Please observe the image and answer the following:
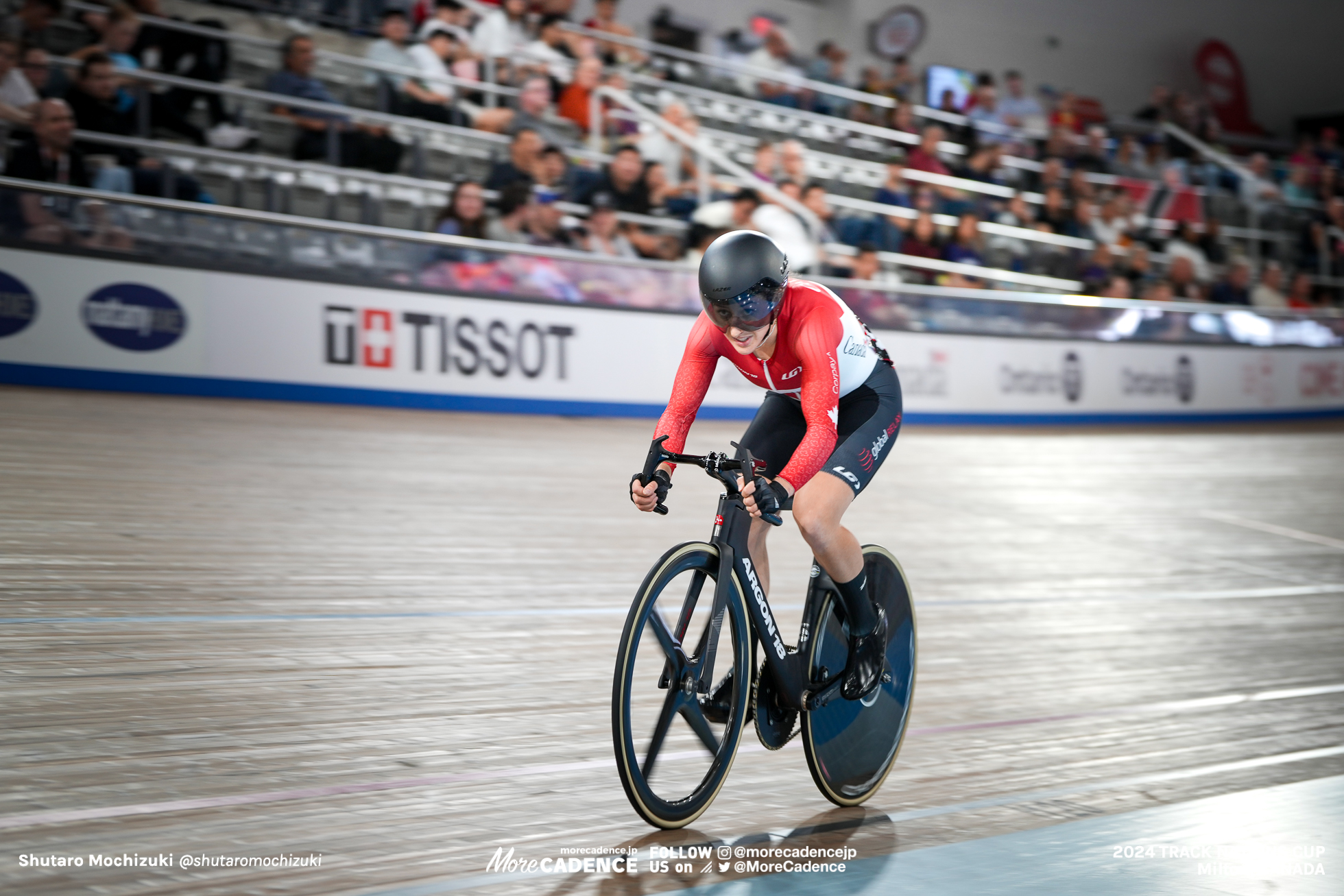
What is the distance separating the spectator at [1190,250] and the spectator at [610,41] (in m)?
6.67

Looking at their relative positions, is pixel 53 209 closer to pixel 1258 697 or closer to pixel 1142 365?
pixel 1258 697

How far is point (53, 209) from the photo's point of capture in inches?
275

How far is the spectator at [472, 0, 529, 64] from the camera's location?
981 centimetres

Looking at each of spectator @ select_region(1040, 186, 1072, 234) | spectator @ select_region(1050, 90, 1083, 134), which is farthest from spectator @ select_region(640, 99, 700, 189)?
spectator @ select_region(1050, 90, 1083, 134)

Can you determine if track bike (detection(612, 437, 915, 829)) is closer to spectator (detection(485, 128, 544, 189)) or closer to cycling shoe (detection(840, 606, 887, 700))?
cycling shoe (detection(840, 606, 887, 700))

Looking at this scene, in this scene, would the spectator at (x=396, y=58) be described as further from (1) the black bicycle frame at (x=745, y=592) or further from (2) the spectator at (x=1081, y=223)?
(2) the spectator at (x=1081, y=223)

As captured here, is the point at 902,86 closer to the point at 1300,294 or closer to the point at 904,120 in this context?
the point at 904,120

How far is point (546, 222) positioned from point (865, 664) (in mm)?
6638

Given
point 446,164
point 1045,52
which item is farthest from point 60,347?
point 1045,52

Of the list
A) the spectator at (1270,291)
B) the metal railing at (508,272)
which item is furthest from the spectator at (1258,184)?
the metal railing at (508,272)

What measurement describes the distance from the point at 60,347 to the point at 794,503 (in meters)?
5.89

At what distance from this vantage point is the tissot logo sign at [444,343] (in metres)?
8.02

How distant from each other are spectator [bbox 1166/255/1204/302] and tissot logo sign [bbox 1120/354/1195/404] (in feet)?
4.13

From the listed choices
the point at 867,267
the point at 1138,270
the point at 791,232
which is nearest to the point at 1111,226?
the point at 1138,270
